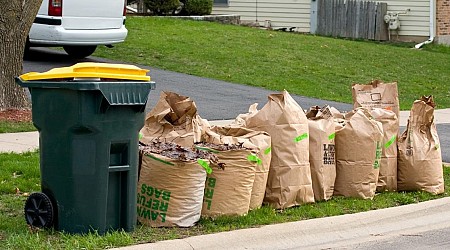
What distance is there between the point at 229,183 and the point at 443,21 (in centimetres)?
2194

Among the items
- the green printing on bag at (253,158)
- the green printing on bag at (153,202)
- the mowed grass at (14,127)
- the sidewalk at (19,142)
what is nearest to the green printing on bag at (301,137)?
the green printing on bag at (253,158)

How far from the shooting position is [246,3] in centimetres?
2961

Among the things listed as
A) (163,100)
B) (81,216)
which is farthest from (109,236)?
(163,100)

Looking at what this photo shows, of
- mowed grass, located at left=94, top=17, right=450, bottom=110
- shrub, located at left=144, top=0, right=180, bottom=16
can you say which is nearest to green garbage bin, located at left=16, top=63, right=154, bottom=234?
mowed grass, located at left=94, top=17, right=450, bottom=110

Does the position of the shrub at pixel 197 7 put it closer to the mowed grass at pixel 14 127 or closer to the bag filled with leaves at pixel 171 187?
the mowed grass at pixel 14 127

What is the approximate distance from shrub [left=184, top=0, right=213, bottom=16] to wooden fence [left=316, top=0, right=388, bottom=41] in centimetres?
372

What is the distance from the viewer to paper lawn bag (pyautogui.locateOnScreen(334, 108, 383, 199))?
332 inches

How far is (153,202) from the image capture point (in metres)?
7.17

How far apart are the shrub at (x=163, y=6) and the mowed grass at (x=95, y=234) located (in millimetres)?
17234

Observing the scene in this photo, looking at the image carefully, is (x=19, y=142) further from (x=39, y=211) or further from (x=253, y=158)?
(x=253, y=158)

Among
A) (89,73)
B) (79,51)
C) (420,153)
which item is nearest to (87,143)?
(89,73)

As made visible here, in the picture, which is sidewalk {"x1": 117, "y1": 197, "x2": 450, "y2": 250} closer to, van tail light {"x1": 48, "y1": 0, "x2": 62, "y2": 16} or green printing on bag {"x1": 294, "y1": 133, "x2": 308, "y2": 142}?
green printing on bag {"x1": 294, "y1": 133, "x2": 308, "y2": 142}

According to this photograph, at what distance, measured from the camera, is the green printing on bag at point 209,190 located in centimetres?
738

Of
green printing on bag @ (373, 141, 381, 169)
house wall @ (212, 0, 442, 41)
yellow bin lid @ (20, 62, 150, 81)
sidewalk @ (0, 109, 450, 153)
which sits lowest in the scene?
sidewalk @ (0, 109, 450, 153)
